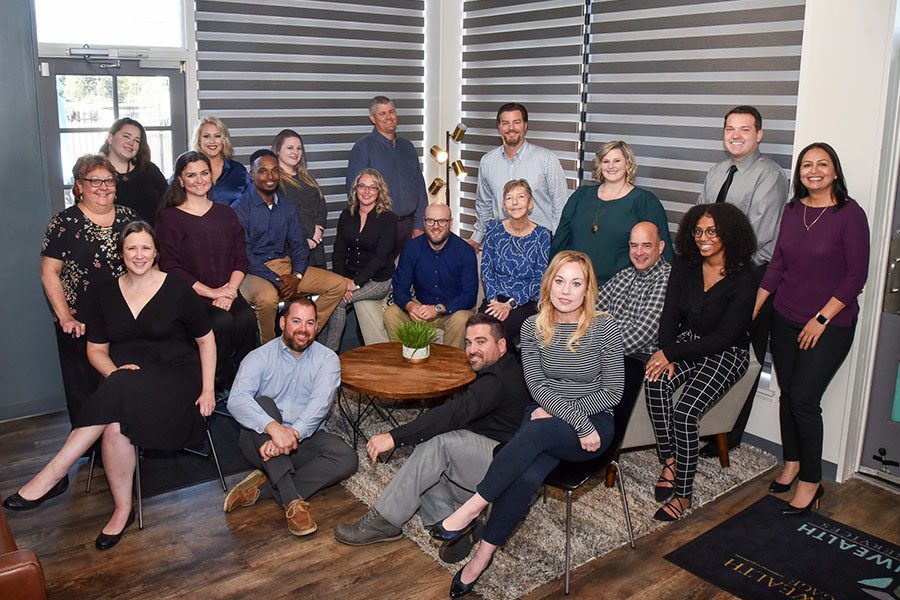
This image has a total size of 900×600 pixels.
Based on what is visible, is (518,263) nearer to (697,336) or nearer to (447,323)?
(447,323)

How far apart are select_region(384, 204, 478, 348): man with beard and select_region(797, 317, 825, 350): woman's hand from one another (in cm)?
209

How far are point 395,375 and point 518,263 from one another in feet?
4.01

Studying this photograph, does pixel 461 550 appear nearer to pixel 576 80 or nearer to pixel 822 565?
pixel 822 565

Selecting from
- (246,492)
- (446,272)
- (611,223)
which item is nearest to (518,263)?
(446,272)

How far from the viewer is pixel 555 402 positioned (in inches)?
148

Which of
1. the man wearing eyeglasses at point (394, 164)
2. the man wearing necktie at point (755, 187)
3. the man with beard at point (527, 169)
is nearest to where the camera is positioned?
the man wearing necktie at point (755, 187)

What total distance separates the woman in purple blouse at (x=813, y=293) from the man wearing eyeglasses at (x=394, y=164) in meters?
2.77

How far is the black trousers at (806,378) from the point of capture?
13.8 ft

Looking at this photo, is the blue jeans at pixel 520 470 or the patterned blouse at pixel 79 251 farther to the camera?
the patterned blouse at pixel 79 251

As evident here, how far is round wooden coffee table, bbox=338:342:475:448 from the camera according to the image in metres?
4.43

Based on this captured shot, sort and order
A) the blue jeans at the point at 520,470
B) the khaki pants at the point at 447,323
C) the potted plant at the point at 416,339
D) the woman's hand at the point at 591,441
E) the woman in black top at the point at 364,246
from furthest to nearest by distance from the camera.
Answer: the woman in black top at the point at 364,246 < the khaki pants at the point at 447,323 < the potted plant at the point at 416,339 < the woman's hand at the point at 591,441 < the blue jeans at the point at 520,470

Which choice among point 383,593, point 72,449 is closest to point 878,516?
point 383,593

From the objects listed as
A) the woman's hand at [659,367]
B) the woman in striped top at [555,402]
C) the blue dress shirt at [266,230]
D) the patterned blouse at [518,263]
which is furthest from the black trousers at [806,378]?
the blue dress shirt at [266,230]

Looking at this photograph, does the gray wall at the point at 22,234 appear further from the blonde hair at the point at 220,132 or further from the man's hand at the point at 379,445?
the man's hand at the point at 379,445
